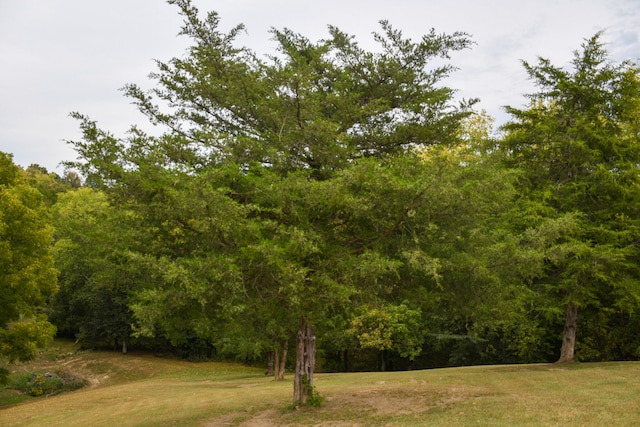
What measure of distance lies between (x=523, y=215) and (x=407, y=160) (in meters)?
9.06

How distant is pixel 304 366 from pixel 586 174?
1432 cm

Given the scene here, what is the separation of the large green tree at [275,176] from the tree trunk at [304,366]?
0.04m

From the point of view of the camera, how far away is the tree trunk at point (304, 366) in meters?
13.1

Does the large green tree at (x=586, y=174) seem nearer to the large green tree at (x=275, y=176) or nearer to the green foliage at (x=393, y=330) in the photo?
the large green tree at (x=275, y=176)

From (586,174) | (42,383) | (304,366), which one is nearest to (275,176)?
(304,366)

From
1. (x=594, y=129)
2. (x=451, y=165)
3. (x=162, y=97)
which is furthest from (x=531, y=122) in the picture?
(x=162, y=97)

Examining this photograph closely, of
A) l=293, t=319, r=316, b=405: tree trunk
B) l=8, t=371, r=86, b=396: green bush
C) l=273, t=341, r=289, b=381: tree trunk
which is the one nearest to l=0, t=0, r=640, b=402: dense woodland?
l=293, t=319, r=316, b=405: tree trunk

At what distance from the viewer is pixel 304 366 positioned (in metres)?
13.0

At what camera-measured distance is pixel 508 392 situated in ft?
45.6

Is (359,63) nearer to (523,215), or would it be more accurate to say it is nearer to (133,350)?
(523,215)

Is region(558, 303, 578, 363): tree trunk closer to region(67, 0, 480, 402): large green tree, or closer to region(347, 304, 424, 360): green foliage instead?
region(347, 304, 424, 360): green foliage

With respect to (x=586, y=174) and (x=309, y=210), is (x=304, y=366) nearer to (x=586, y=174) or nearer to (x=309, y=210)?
(x=309, y=210)

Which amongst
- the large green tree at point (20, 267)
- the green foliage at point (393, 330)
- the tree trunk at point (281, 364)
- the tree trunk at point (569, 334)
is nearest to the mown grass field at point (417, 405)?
the tree trunk at point (569, 334)

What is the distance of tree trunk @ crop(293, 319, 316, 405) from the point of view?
42.9 feet
